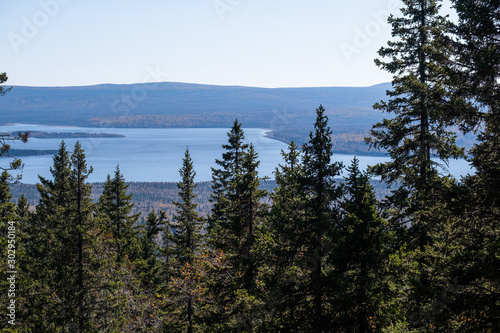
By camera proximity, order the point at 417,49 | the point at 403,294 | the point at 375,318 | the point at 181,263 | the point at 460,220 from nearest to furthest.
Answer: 1. the point at 460,220
2. the point at 403,294
3. the point at 375,318
4. the point at 417,49
5. the point at 181,263

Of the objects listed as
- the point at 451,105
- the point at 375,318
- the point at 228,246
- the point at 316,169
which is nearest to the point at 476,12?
the point at 451,105

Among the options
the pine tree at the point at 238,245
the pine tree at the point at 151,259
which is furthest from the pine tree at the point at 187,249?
the pine tree at the point at 151,259

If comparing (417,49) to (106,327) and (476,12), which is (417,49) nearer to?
(476,12)

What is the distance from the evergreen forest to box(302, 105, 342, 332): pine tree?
4 cm

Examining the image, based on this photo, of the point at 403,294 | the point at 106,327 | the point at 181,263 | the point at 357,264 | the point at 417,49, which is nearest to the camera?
the point at 403,294

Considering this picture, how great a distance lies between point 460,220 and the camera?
9.78 m

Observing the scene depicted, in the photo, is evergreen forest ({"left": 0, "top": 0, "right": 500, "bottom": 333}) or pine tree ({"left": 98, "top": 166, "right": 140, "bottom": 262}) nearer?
Result: evergreen forest ({"left": 0, "top": 0, "right": 500, "bottom": 333})

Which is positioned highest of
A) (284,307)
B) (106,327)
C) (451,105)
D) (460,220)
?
(451,105)

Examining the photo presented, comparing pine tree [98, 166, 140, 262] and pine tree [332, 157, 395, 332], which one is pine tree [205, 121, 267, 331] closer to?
pine tree [332, 157, 395, 332]

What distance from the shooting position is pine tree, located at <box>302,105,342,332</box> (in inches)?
505

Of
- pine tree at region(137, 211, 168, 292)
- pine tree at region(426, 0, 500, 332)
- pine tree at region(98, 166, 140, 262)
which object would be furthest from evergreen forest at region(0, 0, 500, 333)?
pine tree at region(137, 211, 168, 292)

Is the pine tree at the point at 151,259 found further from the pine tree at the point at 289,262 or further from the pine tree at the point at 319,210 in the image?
the pine tree at the point at 319,210

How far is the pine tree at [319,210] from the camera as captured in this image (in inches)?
505

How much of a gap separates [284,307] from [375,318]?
2.90 m
